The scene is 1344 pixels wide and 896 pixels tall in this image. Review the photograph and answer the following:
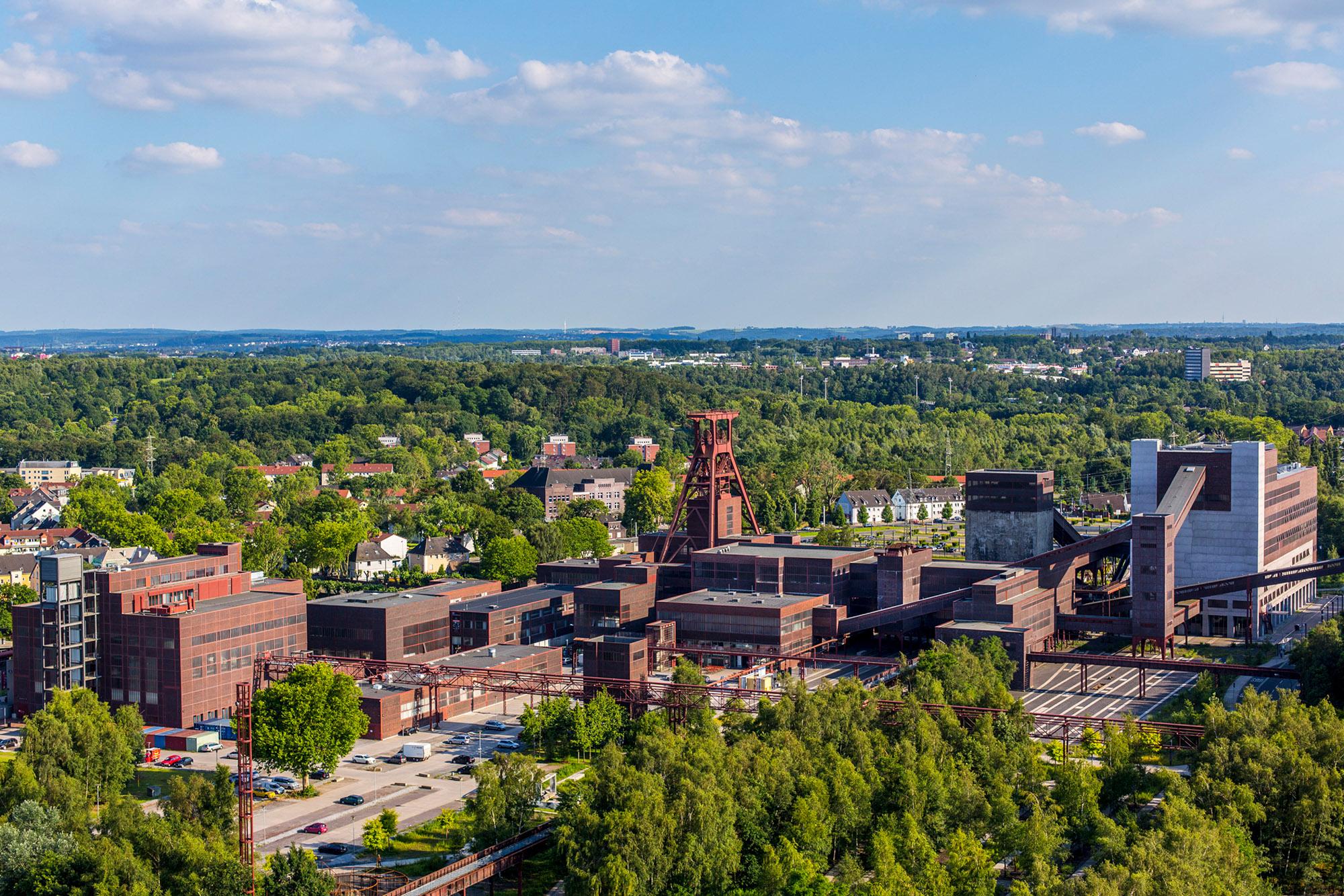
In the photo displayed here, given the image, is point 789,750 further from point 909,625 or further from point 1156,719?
point 909,625

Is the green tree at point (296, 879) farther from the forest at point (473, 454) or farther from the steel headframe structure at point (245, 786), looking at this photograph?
the forest at point (473, 454)

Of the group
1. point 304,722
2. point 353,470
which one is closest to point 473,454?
point 353,470

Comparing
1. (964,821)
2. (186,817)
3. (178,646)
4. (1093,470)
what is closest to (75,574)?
(178,646)

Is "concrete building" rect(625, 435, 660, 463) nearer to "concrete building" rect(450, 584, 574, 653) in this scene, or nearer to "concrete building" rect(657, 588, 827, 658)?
"concrete building" rect(450, 584, 574, 653)

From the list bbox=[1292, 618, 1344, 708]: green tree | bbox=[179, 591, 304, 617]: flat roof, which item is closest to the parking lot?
bbox=[179, 591, 304, 617]: flat roof

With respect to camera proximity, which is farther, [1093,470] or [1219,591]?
[1093,470]

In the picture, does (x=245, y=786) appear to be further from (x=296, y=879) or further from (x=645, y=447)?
(x=645, y=447)
